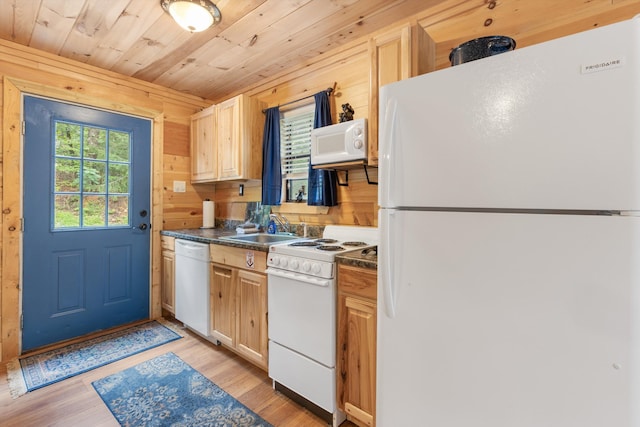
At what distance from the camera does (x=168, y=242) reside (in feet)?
9.68

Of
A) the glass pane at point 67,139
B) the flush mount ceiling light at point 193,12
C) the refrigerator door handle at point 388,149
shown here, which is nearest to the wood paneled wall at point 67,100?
the glass pane at point 67,139

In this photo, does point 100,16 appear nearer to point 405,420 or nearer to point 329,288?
point 329,288

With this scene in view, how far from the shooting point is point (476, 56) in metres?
1.26

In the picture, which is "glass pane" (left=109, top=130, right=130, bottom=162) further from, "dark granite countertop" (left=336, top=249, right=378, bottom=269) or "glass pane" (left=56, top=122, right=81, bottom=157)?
"dark granite countertop" (left=336, top=249, right=378, bottom=269)

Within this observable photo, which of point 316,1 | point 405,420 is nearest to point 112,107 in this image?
point 316,1

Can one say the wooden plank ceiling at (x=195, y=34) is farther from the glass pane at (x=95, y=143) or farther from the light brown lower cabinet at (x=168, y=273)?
the light brown lower cabinet at (x=168, y=273)

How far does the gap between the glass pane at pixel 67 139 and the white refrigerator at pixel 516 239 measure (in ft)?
8.85

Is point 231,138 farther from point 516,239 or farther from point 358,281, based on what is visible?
point 516,239

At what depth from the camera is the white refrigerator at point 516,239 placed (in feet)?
2.61

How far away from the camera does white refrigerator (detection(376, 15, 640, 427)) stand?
797 millimetres

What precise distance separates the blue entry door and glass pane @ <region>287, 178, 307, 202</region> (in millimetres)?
1438

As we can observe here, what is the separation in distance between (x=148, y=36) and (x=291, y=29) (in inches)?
41.6

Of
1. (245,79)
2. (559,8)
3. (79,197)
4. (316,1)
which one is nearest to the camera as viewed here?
(559,8)

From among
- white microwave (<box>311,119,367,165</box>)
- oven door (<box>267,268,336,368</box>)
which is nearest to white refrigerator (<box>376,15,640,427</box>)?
oven door (<box>267,268,336,368</box>)
